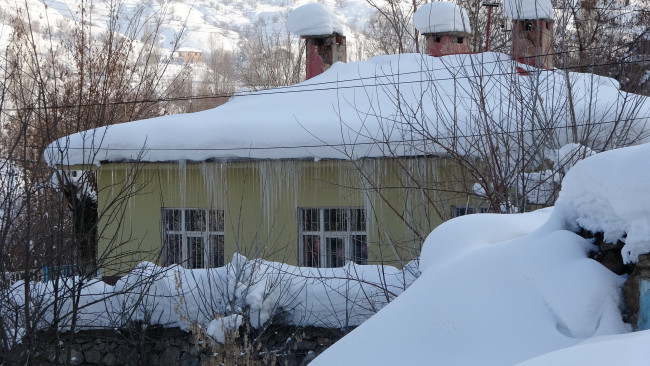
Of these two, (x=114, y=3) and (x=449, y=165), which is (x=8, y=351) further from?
(x=114, y=3)

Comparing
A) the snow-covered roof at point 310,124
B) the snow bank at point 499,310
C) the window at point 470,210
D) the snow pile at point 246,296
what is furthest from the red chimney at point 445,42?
the snow bank at point 499,310

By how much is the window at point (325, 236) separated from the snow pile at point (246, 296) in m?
3.61

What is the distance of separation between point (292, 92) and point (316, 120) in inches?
87.2

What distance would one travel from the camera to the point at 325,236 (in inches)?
473

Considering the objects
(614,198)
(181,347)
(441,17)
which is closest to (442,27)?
(441,17)

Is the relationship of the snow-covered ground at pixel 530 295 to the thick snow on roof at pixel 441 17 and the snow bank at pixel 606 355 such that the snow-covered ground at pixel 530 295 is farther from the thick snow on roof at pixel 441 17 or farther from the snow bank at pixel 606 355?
the thick snow on roof at pixel 441 17

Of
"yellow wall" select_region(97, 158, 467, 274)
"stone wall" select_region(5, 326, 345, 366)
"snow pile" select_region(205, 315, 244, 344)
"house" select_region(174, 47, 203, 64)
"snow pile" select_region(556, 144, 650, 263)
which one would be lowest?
"stone wall" select_region(5, 326, 345, 366)

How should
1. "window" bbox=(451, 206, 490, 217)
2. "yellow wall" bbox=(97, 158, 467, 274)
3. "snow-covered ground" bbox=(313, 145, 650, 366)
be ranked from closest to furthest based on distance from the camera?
1. "snow-covered ground" bbox=(313, 145, 650, 366)
2. "window" bbox=(451, 206, 490, 217)
3. "yellow wall" bbox=(97, 158, 467, 274)

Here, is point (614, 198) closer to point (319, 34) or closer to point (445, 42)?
point (445, 42)

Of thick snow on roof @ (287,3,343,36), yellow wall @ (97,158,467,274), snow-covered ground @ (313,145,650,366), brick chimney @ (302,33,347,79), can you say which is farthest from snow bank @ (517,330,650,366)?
brick chimney @ (302,33,347,79)

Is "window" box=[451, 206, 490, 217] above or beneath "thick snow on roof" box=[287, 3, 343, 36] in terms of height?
beneath

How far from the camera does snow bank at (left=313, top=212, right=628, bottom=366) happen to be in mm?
2684

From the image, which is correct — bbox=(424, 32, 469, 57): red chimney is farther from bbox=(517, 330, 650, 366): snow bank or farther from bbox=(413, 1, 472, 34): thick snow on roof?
bbox=(517, 330, 650, 366): snow bank

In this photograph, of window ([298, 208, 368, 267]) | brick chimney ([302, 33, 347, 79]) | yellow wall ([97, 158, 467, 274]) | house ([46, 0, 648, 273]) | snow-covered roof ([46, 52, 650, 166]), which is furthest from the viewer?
brick chimney ([302, 33, 347, 79])
